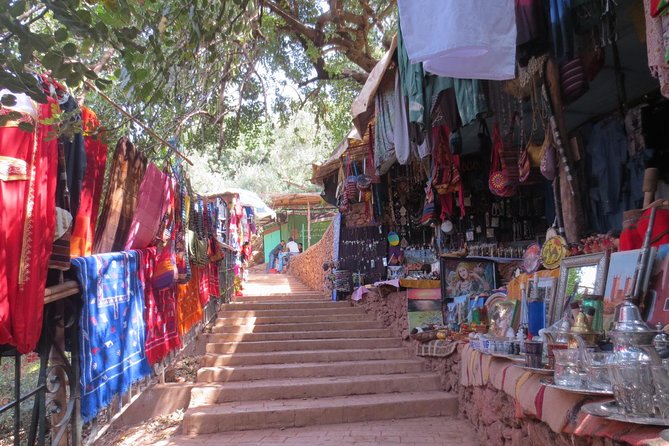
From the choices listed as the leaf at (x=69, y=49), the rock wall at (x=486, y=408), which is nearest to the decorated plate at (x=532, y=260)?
the rock wall at (x=486, y=408)

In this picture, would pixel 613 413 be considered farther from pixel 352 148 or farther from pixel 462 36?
pixel 352 148

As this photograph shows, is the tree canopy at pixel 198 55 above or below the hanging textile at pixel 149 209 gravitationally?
above

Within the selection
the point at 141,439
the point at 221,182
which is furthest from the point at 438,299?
the point at 221,182

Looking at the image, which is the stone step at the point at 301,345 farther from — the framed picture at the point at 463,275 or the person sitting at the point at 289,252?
the person sitting at the point at 289,252

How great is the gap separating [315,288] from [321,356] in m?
7.69

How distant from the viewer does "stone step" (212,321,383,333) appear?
A: 8.48 meters

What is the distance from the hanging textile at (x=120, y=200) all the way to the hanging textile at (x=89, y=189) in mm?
261

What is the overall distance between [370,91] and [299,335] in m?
4.59

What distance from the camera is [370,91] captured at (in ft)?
18.1

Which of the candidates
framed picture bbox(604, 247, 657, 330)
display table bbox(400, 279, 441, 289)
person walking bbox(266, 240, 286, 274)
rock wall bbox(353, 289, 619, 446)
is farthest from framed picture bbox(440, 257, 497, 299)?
person walking bbox(266, 240, 286, 274)

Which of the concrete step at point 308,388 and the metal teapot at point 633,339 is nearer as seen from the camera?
the metal teapot at point 633,339

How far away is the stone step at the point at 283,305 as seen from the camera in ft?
32.7

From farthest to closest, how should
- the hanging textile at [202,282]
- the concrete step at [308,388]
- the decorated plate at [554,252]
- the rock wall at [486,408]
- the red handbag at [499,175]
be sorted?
the hanging textile at [202,282] < the concrete step at [308,388] < the red handbag at [499,175] < the decorated plate at [554,252] < the rock wall at [486,408]

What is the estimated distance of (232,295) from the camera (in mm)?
11516
